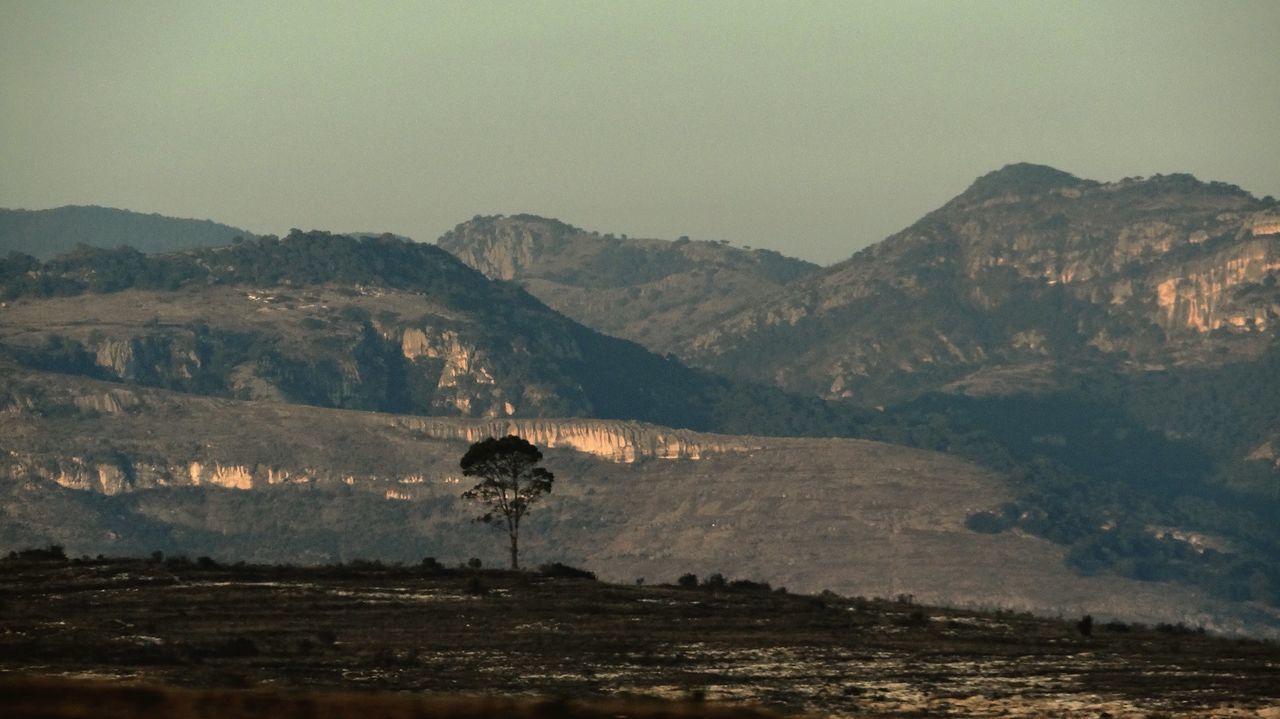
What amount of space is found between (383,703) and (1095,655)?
6406 cm

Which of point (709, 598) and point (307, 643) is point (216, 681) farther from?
point (709, 598)

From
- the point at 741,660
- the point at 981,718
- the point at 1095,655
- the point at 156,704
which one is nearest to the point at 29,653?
the point at 741,660

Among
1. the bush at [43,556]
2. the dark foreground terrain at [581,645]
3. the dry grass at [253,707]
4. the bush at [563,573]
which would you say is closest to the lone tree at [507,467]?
the bush at [563,573]

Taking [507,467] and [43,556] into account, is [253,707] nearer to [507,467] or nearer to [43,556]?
[43,556]

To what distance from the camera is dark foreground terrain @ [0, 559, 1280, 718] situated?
82.9 metres

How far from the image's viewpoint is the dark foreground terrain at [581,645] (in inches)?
3263

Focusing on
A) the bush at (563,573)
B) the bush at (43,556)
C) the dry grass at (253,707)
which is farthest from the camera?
the bush at (563,573)

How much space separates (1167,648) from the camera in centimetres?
10900

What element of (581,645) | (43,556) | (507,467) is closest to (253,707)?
(581,645)

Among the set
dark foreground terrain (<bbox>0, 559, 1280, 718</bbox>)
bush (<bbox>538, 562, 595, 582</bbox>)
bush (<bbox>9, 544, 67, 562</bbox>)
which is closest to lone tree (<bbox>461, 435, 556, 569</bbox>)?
bush (<bbox>538, 562, 595, 582</bbox>)

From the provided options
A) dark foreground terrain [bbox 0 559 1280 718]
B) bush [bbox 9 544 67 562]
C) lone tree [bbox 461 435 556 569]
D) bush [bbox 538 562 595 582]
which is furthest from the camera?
lone tree [bbox 461 435 556 569]

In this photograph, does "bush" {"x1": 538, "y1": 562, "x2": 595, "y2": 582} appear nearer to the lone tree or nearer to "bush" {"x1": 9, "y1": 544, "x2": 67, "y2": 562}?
the lone tree

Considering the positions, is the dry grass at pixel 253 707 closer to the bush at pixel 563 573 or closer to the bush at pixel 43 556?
the bush at pixel 43 556

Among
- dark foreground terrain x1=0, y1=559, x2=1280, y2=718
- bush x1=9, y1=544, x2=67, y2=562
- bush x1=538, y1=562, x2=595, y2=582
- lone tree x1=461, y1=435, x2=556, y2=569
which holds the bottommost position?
dark foreground terrain x1=0, y1=559, x2=1280, y2=718
